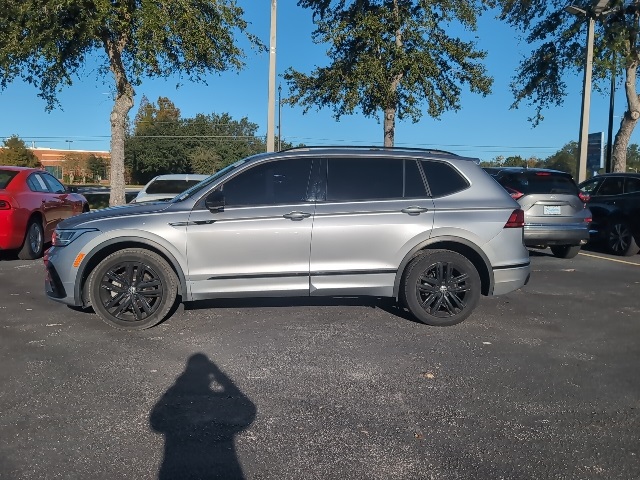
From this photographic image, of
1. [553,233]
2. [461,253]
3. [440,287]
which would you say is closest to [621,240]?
[553,233]

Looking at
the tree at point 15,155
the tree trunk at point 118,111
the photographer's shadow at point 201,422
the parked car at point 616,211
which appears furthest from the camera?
the tree at point 15,155

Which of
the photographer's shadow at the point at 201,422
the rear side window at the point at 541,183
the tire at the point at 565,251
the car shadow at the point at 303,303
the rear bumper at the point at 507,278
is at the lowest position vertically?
the photographer's shadow at the point at 201,422

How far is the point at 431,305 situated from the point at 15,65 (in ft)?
52.1

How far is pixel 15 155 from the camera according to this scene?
60.1 meters

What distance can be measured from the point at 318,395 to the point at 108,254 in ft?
9.39

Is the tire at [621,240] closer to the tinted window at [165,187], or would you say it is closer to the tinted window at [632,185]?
the tinted window at [632,185]

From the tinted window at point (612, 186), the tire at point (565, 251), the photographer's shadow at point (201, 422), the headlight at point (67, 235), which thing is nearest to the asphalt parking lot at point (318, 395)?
the photographer's shadow at point (201, 422)

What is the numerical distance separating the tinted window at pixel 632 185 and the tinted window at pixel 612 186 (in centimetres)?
12

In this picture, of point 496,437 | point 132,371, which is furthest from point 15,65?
point 496,437

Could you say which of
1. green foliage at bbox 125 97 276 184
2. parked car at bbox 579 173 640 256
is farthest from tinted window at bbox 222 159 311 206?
green foliage at bbox 125 97 276 184

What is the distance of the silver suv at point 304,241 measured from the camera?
19.1 feet

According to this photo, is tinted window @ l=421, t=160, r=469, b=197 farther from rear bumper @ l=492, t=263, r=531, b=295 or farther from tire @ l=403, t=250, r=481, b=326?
rear bumper @ l=492, t=263, r=531, b=295

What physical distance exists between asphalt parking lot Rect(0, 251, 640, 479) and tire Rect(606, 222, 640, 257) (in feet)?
18.6

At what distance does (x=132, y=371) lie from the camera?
4.70 m
